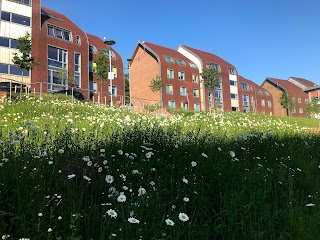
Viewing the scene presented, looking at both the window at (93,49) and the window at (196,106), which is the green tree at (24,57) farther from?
the window at (196,106)

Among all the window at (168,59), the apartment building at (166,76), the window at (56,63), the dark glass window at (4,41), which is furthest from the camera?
the window at (168,59)

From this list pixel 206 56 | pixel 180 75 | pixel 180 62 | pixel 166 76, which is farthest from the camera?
pixel 206 56

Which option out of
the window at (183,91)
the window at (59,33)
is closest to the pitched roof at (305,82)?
the window at (183,91)

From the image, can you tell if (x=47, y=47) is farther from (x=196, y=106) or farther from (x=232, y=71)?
(x=232, y=71)

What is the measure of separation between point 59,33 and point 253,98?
4716 centimetres

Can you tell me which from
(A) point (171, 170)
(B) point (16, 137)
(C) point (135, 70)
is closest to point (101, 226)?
(A) point (171, 170)

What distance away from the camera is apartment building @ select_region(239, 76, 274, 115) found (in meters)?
68.1

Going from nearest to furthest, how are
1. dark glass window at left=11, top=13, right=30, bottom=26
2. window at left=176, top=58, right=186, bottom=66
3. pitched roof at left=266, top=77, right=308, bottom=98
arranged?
dark glass window at left=11, top=13, right=30, bottom=26 < window at left=176, top=58, right=186, bottom=66 < pitched roof at left=266, top=77, right=308, bottom=98

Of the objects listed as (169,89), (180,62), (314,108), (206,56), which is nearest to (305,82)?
(314,108)

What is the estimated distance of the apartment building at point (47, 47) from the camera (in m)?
34.1

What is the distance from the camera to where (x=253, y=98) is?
235 feet

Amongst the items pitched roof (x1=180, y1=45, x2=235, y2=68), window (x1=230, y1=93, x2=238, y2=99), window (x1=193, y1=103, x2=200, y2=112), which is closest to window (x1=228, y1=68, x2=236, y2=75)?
pitched roof (x1=180, y1=45, x2=235, y2=68)

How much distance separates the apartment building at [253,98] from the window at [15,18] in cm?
4525

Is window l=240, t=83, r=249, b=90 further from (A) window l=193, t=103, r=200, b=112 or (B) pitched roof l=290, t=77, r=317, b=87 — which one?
(B) pitched roof l=290, t=77, r=317, b=87
